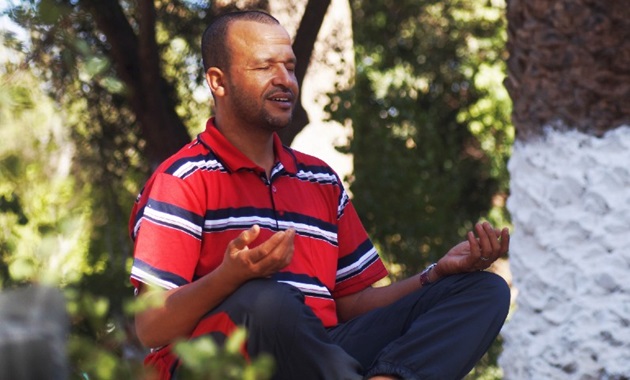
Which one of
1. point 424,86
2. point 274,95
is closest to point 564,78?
point 274,95

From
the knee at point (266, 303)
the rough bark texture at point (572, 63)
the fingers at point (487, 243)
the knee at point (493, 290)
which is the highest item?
the knee at point (266, 303)

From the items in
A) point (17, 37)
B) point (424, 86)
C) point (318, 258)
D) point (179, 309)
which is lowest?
point (424, 86)

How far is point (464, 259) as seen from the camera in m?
3.08

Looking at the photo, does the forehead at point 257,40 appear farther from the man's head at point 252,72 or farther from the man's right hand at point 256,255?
the man's right hand at point 256,255

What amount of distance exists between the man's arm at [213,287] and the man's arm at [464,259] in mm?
646

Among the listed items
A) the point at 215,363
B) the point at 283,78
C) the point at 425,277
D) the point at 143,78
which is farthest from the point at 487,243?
Answer: the point at 143,78

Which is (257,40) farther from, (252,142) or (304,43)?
(304,43)

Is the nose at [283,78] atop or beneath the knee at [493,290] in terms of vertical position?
atop

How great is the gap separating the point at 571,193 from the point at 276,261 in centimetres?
332

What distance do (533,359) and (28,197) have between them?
421 cm

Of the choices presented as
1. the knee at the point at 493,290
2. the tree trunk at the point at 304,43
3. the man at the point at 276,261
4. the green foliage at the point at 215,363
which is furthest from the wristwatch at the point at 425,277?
the tree trunk at the point at 304,43

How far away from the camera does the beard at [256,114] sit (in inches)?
133

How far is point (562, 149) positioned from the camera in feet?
18.6

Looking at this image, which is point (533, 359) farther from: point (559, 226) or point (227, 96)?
point (227, 96)
